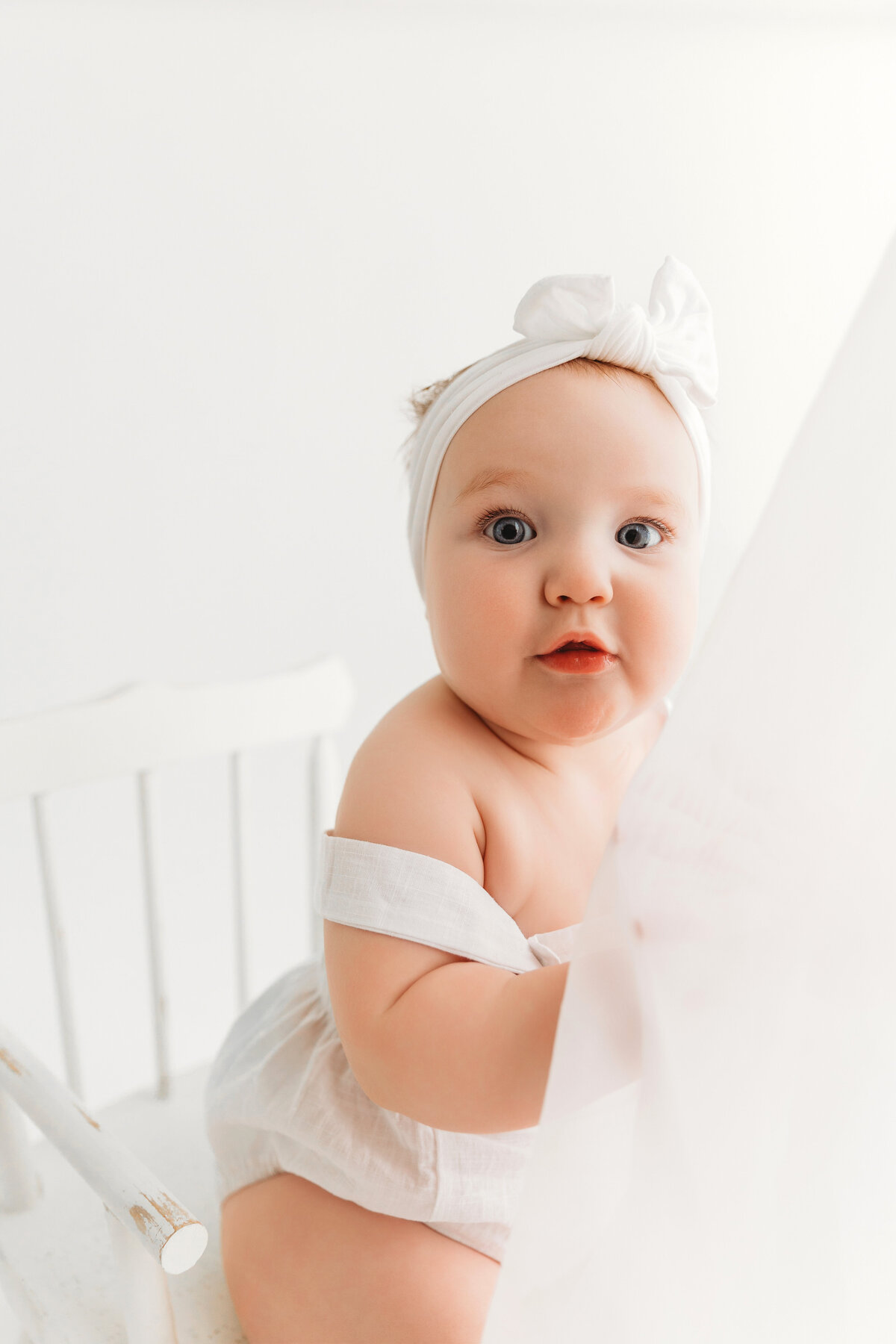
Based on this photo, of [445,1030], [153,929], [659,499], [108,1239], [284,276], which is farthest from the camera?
[284,276]

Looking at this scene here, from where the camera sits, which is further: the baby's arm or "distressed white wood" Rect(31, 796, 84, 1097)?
"distressed white wood" Rect(31, 796, 84, 1097)

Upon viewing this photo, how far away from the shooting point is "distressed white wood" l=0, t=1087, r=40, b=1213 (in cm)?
72

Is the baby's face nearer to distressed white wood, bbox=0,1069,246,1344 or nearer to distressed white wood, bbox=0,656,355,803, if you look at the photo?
distressed white wood, bbox=0,1069,246,1344

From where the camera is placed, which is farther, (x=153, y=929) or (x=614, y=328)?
(x=153, y=929)

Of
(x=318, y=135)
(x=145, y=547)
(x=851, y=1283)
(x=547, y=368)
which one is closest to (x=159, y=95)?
(x=318, y=135)

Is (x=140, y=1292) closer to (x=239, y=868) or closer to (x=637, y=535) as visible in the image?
(x=637, y=535)

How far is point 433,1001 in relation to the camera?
1.41 feet

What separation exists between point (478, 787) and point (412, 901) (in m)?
0.08


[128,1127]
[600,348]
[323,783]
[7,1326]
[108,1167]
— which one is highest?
[600,348]

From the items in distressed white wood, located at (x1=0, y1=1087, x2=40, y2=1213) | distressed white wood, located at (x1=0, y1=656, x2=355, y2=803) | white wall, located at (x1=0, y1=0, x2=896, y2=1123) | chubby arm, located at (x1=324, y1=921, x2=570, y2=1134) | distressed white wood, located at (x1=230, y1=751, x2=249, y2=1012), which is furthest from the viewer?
white wall, located at (x1=0, y1=0, x2=896, y2=1123)

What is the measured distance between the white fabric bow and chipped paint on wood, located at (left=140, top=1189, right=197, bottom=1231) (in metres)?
0.42

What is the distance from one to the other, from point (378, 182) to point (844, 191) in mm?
661

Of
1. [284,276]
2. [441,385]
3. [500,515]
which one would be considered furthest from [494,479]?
[284,276]

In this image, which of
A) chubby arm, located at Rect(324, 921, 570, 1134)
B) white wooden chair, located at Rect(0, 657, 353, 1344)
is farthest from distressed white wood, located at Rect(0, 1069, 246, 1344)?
chubby arm, located at Rect(324, 921, 570, 1134)
